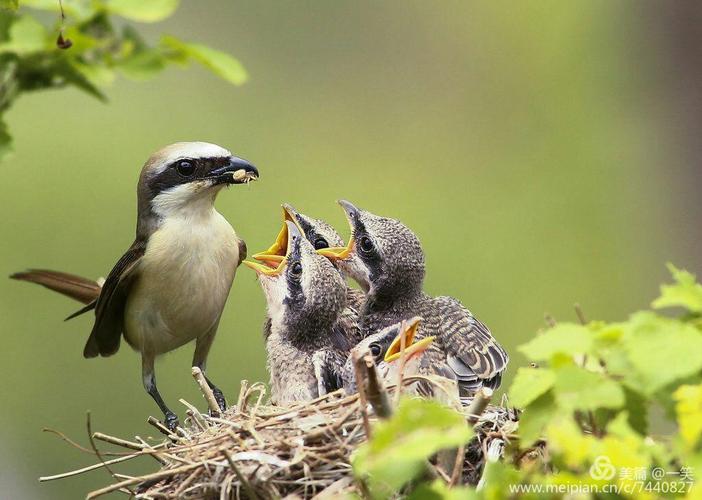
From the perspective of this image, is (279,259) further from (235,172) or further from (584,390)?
(584,390)

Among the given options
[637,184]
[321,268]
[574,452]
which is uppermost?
[637,184]

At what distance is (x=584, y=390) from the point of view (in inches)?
Answer: 82.5

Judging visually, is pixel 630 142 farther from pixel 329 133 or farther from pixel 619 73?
pixel 329 133

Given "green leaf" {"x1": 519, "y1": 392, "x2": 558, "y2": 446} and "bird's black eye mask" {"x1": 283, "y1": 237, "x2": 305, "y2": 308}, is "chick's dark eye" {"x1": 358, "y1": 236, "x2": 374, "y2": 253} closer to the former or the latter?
"bird's black eye mask" {"x1": 283, "y1": 237, "x2": 305, "y2": 308}

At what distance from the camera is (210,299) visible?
5051 mm

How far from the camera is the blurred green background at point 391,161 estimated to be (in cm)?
891

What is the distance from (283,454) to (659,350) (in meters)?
1.52

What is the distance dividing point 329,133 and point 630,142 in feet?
11.5

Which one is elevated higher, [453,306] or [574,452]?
[453,306]

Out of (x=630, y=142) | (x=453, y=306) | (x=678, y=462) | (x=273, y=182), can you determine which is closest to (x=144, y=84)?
(x=273, y=182)

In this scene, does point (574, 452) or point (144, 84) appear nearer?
point (574, 452)

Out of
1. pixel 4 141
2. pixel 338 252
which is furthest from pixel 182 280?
pixel 4 141

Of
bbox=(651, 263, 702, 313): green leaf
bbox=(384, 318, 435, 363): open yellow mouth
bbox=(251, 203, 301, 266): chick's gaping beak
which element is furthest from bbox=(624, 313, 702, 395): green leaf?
bbox=(251, 203, 301, 266): chick's gaping beak

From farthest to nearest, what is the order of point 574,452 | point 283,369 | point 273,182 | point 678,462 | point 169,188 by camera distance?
1. point 273,182
2. point 169,188
3. point 283,369
4. point 678,462
5. point 574,452
